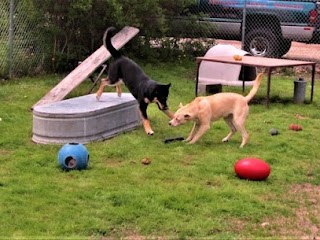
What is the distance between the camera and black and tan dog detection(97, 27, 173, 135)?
7.79 metres

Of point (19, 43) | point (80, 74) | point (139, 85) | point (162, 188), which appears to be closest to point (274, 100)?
point (80, 74)

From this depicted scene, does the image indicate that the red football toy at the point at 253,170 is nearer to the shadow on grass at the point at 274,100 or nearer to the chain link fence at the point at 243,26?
the shadow on grass at the point at 274,100

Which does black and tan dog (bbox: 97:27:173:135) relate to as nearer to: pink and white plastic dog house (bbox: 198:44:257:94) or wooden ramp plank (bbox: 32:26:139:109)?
wooden ramp plank (bbox: 32:26:139:109)

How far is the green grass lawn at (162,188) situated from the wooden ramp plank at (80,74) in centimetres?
53

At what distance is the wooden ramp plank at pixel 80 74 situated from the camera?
9223 mm

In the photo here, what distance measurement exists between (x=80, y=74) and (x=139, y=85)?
1.97 metres

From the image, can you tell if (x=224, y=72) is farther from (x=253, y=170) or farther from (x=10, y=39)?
(x=253, y=170)

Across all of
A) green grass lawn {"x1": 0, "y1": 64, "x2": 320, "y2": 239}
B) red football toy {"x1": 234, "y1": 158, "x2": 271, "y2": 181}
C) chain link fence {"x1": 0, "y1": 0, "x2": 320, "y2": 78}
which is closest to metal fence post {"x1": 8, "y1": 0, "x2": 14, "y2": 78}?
chain link fence {"x1": 0, "y1": 0, "x2": 320, "y2": 78}

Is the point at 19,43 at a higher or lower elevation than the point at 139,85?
lower

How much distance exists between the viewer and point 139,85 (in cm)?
804

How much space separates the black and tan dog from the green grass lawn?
391mm

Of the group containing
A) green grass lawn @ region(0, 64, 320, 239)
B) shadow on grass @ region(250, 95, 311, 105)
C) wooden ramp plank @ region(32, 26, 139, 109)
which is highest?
wooden ramp plank @ region(32, 26, 139, 109)

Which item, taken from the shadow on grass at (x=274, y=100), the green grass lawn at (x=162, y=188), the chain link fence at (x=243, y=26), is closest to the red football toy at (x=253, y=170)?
the green grass lawn at (x=162, y=188)

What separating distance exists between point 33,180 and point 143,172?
1.11 metres
